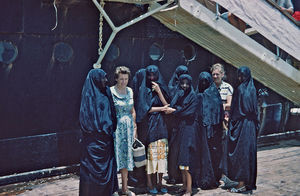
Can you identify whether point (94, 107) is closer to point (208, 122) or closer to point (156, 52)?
point (208, 122)

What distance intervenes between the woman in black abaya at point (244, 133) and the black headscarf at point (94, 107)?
6.51 feet

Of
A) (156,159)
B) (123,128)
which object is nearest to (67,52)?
(123,128)

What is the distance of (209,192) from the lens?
18.2 ft

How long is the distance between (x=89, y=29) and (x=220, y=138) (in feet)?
9.86

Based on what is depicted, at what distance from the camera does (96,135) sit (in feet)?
15.6

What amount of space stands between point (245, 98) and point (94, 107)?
7.29 ft

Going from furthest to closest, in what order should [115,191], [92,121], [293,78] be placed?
[293,78], [115,191], [92,121]

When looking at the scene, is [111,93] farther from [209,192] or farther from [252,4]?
[252,4]

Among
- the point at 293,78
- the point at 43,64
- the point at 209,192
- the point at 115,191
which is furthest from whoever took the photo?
the point at 293,78

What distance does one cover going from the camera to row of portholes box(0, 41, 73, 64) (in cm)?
591

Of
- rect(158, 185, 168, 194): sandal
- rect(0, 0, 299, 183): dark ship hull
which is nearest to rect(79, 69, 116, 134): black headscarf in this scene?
rect(158, 185, 168, 194): sandal

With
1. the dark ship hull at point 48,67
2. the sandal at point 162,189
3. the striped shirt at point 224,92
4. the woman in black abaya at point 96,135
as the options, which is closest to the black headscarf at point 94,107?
the woman in black abaya at point 96,135

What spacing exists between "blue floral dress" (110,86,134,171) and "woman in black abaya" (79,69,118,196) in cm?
36

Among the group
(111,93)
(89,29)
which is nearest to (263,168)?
(111,93)
